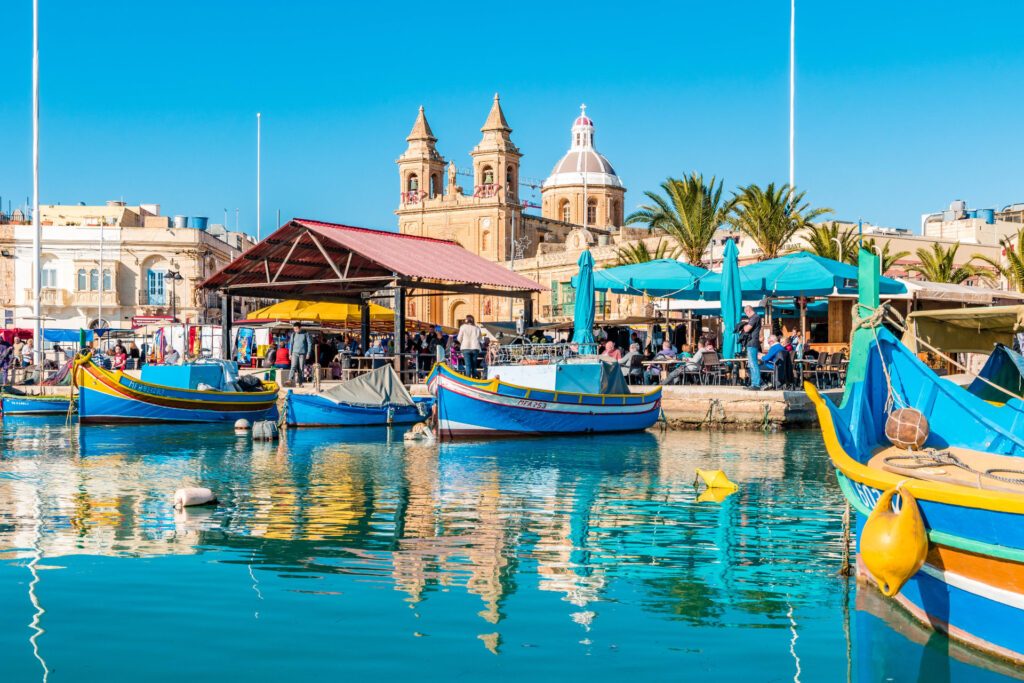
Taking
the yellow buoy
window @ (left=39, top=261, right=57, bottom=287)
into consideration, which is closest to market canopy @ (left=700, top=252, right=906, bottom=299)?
the yellow buoy

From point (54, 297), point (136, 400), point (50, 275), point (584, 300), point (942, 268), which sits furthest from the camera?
point (50, 275)

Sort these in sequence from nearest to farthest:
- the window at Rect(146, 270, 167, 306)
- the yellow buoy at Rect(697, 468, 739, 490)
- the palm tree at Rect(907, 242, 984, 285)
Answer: the yellow buoy at Rect(697, 468, 739, 490) < the palm tree at Rect(907, 242, 984, 285) < the window at Rect(146, 270, 167, 306)

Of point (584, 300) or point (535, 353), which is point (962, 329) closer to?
point (584, 300)

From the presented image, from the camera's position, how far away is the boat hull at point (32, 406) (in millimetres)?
29969

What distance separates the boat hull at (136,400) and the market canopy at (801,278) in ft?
41.5

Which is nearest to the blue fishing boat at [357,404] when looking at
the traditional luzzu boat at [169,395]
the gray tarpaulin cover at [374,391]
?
the gray tarpaulin cover at [374,391]

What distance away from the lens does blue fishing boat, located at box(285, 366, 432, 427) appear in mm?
25344

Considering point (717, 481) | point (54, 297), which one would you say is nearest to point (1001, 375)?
point (717, 481)

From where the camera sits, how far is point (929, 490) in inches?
263

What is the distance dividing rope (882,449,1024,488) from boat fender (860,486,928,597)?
59cm

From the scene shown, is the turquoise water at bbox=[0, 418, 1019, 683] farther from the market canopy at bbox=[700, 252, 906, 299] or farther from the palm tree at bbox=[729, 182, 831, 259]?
the palm tree at bbox=[729, 182, 831, 259]

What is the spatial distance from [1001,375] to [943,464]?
464 centimetres

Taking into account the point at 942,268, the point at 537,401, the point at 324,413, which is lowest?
the point at 324,413

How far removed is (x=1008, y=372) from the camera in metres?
11.9
